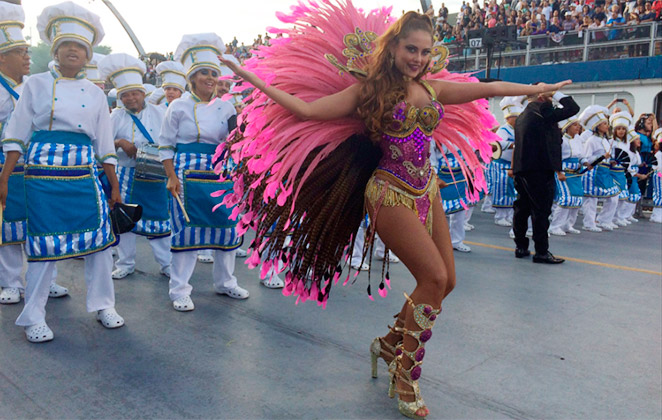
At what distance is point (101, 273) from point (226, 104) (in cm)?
160

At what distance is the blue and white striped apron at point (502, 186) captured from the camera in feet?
28.1

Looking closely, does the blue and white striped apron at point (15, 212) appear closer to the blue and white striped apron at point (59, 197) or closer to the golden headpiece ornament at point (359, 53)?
the blue and white striped apron at point (59, 197)

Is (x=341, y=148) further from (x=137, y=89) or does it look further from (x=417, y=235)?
(x=137, y=89)

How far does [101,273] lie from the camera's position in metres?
3.88

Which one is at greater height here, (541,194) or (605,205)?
(541,194)

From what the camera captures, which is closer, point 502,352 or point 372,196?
point 372,196

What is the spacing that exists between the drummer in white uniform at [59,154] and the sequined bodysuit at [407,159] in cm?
203

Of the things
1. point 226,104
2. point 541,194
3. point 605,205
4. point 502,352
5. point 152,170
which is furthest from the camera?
point 605,205

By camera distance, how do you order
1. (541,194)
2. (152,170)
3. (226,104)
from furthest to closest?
(541,194)
(152,170)
(226,104)

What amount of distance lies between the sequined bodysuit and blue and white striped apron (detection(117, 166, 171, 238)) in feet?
10.3

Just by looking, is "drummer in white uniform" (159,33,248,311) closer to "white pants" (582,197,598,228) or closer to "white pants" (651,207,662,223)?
"white pants" (582,197,598,228)

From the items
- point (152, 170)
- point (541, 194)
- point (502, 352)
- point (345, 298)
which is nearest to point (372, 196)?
point (502, 352)

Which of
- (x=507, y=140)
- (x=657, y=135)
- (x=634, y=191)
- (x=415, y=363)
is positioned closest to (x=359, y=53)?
(x=415, y=363)

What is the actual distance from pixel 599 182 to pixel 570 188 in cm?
116
